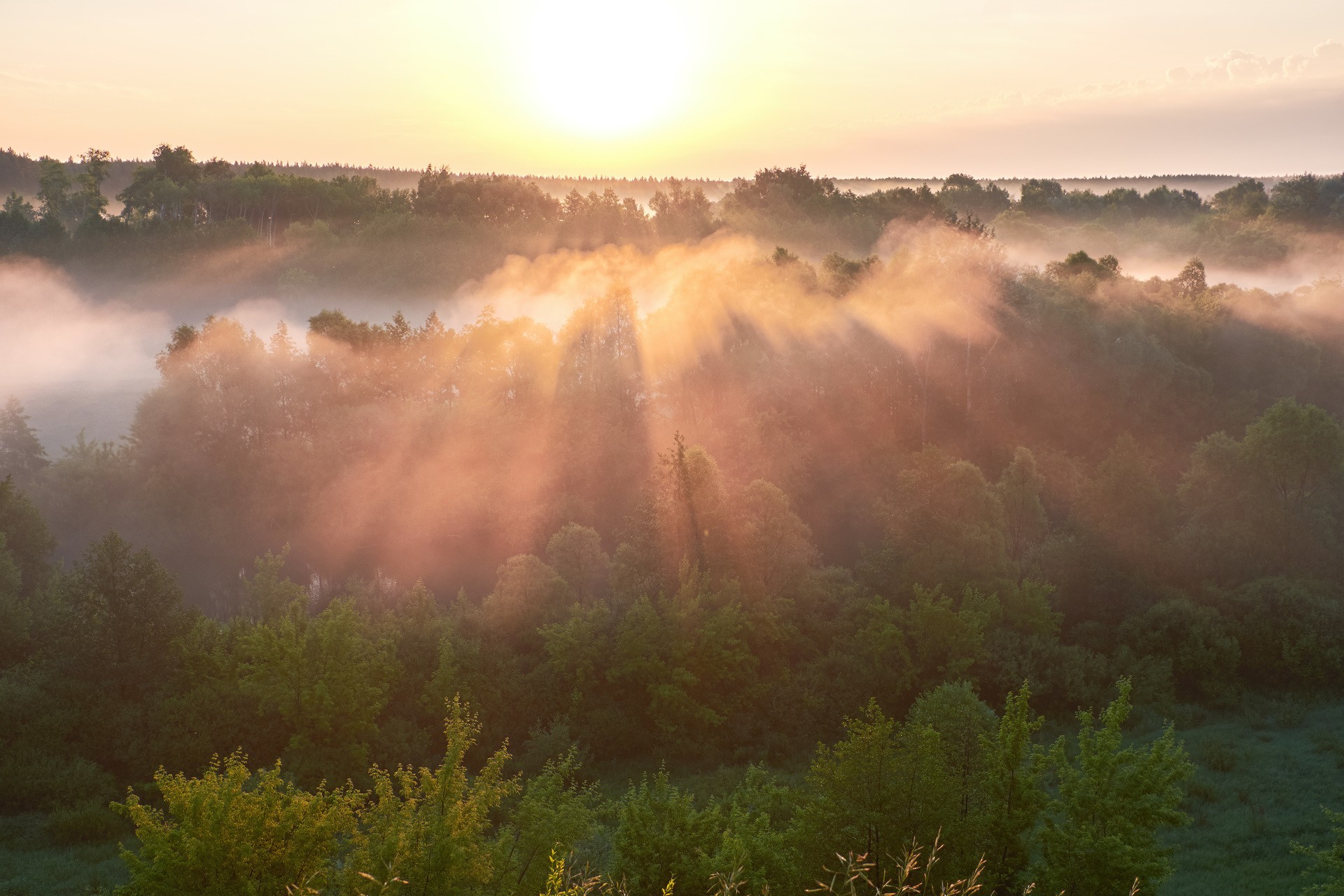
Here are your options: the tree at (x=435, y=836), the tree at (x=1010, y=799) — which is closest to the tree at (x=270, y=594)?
the tree at (x=435, y=836)

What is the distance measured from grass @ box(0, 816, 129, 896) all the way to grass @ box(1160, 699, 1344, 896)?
1205 inches

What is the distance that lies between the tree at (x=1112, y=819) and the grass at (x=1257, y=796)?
8914 millimetres

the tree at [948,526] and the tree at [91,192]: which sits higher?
the tree at [91,192]

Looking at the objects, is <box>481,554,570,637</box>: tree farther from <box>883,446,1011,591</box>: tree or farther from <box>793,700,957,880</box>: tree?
<box>793,700,957,880</box>: tree

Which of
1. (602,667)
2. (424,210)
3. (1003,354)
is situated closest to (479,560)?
(602,667)

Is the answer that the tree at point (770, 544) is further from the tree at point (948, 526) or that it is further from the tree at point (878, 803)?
the tree at point (878, 803)

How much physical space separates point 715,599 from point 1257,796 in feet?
68.0

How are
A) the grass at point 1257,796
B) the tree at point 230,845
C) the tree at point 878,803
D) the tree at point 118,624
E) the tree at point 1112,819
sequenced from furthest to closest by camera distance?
the tree at point 118,624, the grass at point 1257,796, the tree at point 878,803, the tree at point 1112,819, the tree at point 230,845

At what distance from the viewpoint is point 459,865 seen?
17.4 meters

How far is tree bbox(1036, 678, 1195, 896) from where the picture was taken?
1952cm

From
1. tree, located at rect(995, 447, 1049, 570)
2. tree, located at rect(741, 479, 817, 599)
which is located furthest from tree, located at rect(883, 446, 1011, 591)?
tree, located at rect(741, 479, 817, 599)

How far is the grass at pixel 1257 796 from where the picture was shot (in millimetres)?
28828

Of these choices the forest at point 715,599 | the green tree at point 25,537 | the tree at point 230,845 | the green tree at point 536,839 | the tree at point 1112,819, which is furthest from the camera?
the green tree at point 25,537

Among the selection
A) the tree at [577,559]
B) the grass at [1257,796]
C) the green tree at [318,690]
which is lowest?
the grass at [1257,796]
